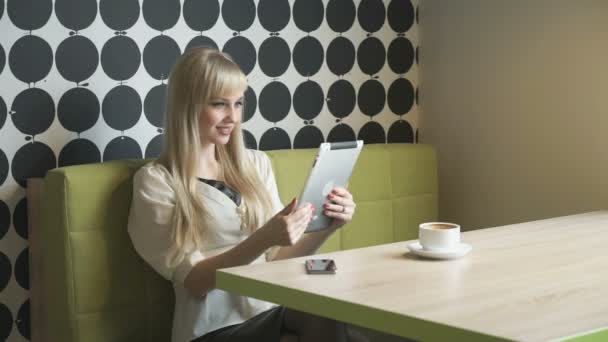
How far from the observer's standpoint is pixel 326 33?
2.98 meters

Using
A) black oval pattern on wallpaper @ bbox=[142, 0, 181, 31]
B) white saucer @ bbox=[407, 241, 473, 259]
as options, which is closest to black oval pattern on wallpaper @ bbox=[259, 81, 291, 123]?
black oval pattern on wallpaper @ bbox=[142, 0, 181, 31]

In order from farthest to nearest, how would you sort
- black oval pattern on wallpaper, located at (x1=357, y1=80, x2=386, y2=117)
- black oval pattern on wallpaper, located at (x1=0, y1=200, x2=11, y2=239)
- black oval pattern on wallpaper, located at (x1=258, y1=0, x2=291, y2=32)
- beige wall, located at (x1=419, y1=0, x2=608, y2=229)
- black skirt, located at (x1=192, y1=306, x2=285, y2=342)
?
1. black oval pattern on wallpaper, located at (x1=357, y1=80, x2=386, y2=117)
2. black oval pattern on wallpaper, located at (x1=258, y1=0, x2=291, y2=32)
3. beige wall, located at (x1=419, y1=0, x2=608, y2=229)
4. black oval pattern on wallpaper, located at (x1=0, y1=200, x2=11, y2=239)
5. black skirt, located at (x1=192, y1=306, x2=285, y2=342)

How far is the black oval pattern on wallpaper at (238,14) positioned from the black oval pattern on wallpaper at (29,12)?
0.59 metres

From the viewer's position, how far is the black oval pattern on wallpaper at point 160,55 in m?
2.51

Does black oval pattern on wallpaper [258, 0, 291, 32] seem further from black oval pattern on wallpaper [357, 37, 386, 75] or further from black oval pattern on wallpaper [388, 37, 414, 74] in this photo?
black oval pattern on wallpaper [388, 37, 414, 74]

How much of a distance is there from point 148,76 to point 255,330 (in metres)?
0.92

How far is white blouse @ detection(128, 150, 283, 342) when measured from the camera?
207cm

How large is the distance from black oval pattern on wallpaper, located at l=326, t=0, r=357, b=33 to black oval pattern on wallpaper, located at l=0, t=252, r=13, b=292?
1.35 m

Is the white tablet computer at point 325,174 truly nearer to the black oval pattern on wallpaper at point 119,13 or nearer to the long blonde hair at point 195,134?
the long blonde hair at point 195,134

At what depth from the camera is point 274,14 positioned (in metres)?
2.82

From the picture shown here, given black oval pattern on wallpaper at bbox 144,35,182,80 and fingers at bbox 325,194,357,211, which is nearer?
fingers at bbox 325,194,357,211

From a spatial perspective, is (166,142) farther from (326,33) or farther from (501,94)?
(501,94)

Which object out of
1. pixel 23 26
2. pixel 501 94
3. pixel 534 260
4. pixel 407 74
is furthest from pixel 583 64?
pixel 23 26

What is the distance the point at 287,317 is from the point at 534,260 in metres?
0.56
